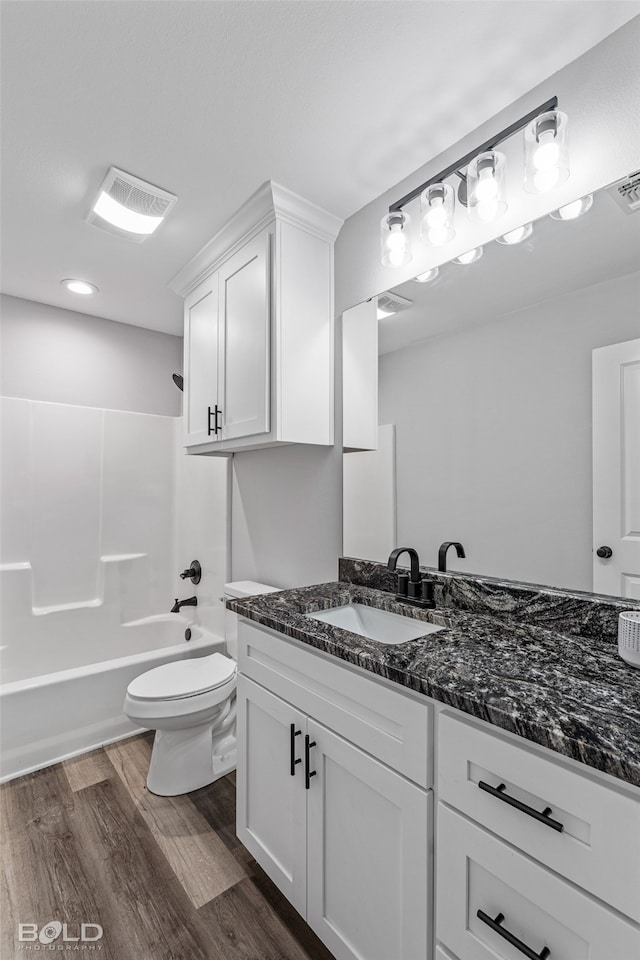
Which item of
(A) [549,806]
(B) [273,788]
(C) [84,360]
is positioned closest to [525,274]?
(A) [549,806]

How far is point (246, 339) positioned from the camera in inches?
75.2

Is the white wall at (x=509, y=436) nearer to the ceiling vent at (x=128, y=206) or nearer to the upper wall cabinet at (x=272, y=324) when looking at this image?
the upper wall cabinet at (x=272, y=324)

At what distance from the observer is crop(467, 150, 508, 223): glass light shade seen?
1.30 metres

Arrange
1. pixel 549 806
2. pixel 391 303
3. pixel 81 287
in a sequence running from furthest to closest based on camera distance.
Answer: pixel 81 287 → pixel 391 303 → pixel 549 806

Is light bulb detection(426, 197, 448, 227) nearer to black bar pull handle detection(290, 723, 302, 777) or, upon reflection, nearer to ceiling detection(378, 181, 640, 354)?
ceiling detection(378, 181, 640, 354)

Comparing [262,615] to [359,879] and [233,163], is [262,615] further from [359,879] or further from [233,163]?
[233,163]

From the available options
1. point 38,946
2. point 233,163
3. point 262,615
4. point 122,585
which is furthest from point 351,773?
point 122,585

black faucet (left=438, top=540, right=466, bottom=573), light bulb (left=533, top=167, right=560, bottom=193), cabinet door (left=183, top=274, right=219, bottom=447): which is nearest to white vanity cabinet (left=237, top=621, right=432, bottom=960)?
black faucet (left=438, top=540, right=466, bottom=573)

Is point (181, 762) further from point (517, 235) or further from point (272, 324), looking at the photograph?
point (517, 235)

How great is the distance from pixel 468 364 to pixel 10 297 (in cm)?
272

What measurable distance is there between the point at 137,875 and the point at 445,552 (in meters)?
1.50

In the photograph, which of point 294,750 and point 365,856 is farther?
point 294,750

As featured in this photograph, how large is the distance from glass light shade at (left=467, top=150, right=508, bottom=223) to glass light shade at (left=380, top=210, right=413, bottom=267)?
28 cm

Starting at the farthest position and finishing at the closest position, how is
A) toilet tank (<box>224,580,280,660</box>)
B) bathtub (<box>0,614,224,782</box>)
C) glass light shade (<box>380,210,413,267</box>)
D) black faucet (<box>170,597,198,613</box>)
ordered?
black faucet (<box>170,597,198,613</box>) < toilet tank (<box>224,580,280,660</box>) < bathtub (<box>0,614,224,782</box>) < glass light shade (<box>380,210,413,267</box>)
